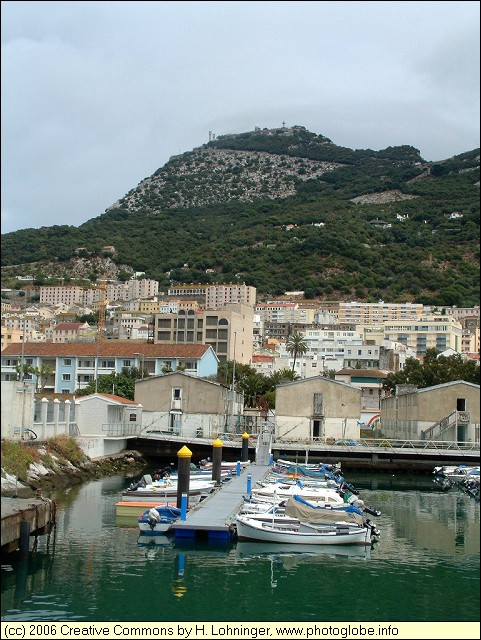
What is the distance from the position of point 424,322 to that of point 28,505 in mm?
169565

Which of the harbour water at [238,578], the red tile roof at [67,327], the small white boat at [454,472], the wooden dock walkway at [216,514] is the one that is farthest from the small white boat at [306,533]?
the red tile roof at [67,327]

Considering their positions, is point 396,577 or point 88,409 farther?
point 88,409

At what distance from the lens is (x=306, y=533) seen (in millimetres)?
29797

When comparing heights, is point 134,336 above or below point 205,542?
above

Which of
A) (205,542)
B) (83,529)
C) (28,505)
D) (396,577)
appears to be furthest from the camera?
(83,529)

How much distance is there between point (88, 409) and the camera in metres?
60.6

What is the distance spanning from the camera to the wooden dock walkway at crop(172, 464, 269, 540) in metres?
30.0

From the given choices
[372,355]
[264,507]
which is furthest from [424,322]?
[264,507]

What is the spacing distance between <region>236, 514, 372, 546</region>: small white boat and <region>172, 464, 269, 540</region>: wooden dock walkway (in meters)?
0.75

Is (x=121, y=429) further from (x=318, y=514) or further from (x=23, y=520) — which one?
(x=23, y=520)

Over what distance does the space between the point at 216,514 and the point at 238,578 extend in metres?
8.40

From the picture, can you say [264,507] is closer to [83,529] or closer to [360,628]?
[83,529]

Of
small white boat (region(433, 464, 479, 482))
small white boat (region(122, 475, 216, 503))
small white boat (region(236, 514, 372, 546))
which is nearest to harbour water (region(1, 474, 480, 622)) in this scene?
small white boat (region(236, 514, 372, 546))

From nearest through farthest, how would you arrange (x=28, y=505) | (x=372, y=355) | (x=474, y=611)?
(x=474, y=611) → (x=28, y=505) → (x=372, y=355)
